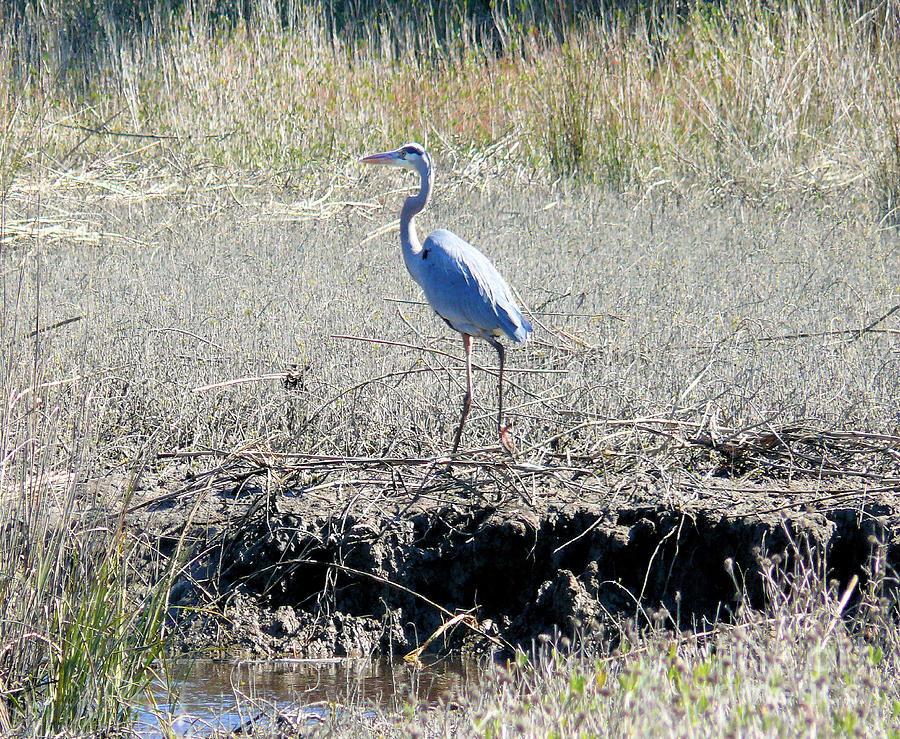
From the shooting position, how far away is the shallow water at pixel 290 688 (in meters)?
2.96

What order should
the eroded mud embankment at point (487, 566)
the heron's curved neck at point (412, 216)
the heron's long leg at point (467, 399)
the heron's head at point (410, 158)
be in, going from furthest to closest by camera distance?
the heron's head at point (410, 158), the heron's curved neck at point (412, 216), the heron's long leg at point (467, 399), the eroded mud embankment at point (487, 566)

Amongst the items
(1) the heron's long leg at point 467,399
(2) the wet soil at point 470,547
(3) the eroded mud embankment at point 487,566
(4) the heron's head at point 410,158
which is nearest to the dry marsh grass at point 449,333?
(1) the heron's long leg at point 467,399

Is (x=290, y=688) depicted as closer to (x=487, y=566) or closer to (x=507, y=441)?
(x=487, y=566)

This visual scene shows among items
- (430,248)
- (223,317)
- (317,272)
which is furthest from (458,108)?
(430,248)

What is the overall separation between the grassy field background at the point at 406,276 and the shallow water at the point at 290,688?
0.27 meters

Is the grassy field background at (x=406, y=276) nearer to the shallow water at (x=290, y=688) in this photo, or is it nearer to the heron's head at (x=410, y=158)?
the shallow water at (x=290, y=688)

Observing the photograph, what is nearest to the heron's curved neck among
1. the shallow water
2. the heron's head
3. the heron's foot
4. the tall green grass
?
the heron's head

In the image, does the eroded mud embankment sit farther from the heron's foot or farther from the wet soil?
the heron's foot

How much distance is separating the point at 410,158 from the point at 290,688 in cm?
242

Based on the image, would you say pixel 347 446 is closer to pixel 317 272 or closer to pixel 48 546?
pixel 48 546

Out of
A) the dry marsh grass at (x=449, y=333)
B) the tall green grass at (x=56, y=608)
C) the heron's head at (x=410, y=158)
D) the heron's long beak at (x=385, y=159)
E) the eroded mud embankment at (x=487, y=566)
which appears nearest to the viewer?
the tall green grass at (x=56, y=608)

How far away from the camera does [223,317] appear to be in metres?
5.82

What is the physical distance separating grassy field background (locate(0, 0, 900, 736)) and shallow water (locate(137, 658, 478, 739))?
0.27m

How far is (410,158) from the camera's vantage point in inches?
190
